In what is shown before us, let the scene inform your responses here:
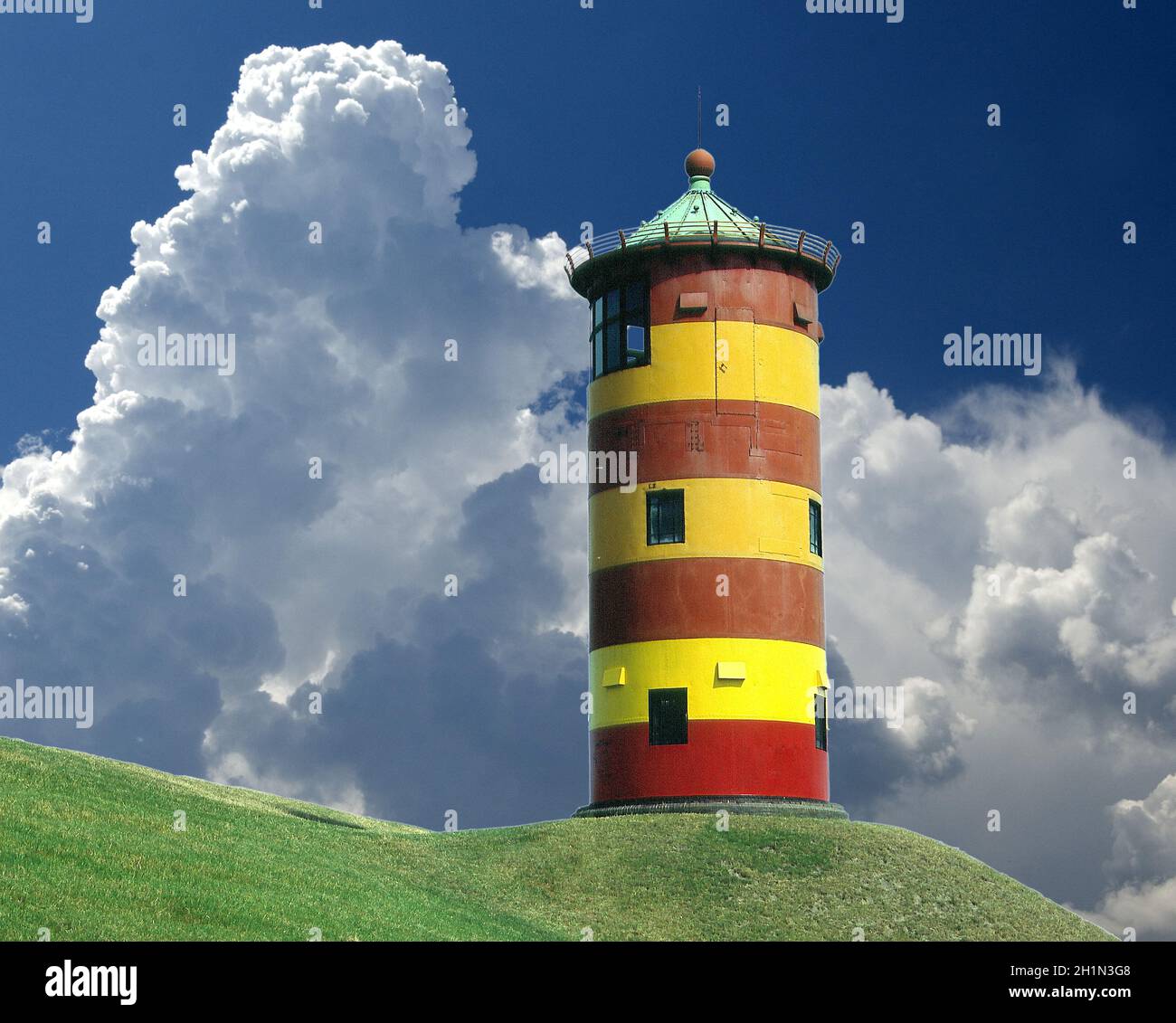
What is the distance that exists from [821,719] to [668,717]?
4.76 metres

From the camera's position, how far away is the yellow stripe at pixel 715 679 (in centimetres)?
4028

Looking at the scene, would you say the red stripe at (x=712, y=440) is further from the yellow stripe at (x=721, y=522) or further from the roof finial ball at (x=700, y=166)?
the roof finial ball at (x=700, y=166)

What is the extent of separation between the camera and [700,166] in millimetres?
46188

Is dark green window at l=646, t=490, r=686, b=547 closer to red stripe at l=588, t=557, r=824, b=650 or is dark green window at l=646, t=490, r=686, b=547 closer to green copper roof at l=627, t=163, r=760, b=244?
red stripe at l=588, t=557, r=824, b=650

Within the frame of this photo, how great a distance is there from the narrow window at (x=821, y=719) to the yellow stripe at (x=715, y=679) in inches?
19.2

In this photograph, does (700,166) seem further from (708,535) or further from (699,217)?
(708,535)

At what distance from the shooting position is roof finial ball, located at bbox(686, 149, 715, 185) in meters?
46.2

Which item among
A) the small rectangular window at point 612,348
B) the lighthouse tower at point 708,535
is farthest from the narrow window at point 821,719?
the small rectangular window at point 612,348

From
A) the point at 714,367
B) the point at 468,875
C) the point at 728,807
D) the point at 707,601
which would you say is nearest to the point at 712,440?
the point at 714,367

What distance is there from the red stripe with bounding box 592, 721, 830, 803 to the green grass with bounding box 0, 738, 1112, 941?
4.32 ft
